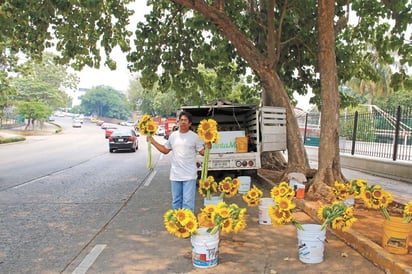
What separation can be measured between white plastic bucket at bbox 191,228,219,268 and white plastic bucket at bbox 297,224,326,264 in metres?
1.09

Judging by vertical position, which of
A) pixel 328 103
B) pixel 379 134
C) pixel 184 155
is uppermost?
pixel 328 103

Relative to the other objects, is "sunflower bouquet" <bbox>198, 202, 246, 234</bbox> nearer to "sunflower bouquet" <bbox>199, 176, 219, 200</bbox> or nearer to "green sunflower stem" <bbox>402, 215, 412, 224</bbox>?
"sunflower bouquet" <bbox>199, 176, 219, 200</bbox>

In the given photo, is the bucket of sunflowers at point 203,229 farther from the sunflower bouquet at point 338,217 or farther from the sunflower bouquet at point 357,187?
the sunflower bouquet at point 357,187

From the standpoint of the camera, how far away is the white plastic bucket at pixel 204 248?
4.57 meters

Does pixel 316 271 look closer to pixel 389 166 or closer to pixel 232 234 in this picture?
pixel 232 234

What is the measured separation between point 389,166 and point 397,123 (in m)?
1.66

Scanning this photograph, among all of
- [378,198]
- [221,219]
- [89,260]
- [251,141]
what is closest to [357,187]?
[378,198]

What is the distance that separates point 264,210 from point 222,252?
164 cm

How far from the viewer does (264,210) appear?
6629mm

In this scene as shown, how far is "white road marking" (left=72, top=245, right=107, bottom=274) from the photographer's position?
449 cm

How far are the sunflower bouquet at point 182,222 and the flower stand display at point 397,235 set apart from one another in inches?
97.4

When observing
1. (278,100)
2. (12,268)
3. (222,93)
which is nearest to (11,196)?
(12,268)

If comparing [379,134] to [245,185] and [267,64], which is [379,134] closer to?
[267,64]

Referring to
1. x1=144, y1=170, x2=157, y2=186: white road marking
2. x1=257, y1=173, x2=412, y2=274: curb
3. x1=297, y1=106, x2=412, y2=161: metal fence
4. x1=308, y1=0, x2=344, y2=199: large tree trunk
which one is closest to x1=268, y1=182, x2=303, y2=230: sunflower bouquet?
x1=257, y1=173, x2=412, y2=274: curb
